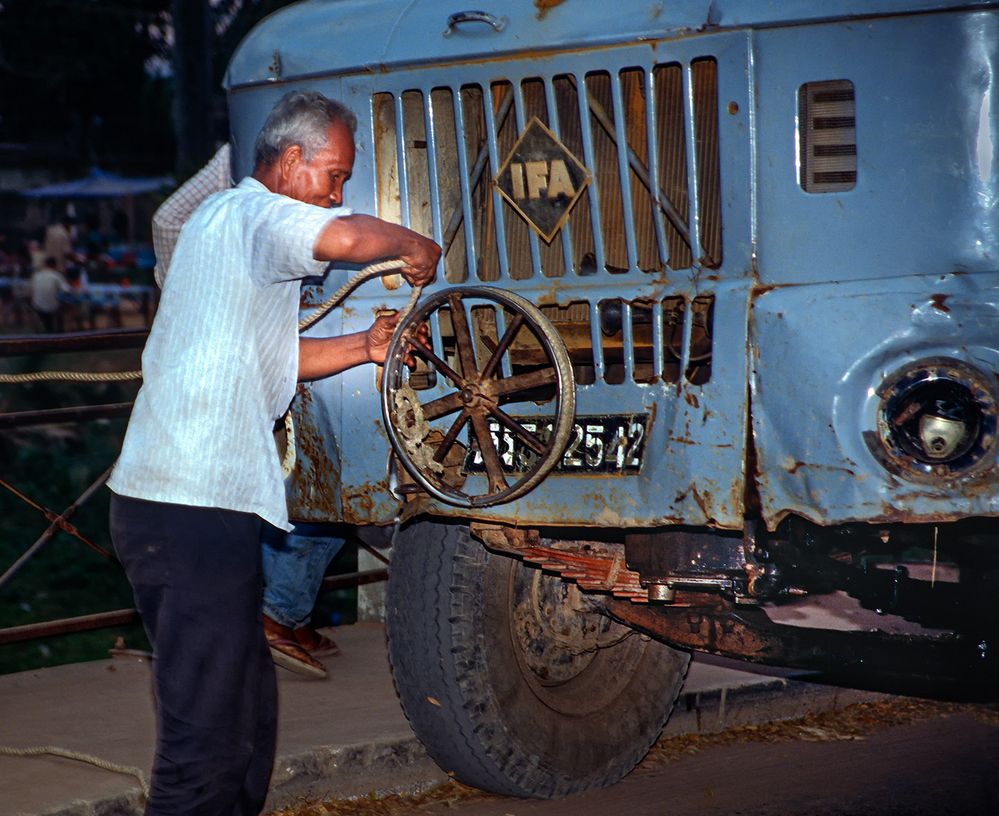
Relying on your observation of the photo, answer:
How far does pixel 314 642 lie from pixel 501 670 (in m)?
1.60

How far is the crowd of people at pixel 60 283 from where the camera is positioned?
84.1 ft

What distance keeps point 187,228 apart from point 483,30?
118 cm

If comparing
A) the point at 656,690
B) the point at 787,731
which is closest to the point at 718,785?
the point at 656,690

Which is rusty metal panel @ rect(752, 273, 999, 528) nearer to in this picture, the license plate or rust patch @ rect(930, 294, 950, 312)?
rust patch @ rect(930, 294, 950, 312)

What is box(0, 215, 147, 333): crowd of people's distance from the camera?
25.6 m

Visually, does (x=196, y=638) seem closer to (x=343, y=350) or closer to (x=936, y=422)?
(x=343, y=350)

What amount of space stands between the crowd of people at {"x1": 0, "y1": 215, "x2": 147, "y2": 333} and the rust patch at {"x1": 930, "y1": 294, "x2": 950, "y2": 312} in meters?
22.7

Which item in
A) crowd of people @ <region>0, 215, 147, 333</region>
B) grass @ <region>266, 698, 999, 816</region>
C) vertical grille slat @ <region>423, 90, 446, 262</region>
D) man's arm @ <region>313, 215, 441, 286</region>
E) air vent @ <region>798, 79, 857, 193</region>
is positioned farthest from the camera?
crowd of people @ <region>0, 215, 147, 333</region>

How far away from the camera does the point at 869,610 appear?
4.36 metres

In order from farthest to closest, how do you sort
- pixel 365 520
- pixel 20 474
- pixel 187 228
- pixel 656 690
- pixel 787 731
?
1. pixel 20 474
2. pixel 787 731
3. pixel 656 690
4. pixel 365 520
5. pixel 187 228

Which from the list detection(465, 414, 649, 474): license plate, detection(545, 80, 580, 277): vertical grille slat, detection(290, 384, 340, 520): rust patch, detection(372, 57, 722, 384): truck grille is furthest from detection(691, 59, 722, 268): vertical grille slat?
detection(290, 384, 340, 520): rust patch

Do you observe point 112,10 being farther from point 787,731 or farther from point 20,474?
point 787,731

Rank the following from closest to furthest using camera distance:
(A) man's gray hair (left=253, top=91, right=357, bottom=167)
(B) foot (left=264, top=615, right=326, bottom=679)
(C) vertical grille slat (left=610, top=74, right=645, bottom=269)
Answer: (A) man's gray hair (left=253, top=91, right=357, bottom=167) < (C) vertical grille slat (left=610, top=74, right=645, bottom=269) < (B) foot (left=264, top=615, right=326, bottom=679)

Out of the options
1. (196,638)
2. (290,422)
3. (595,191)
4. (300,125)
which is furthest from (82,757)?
(595,191)
